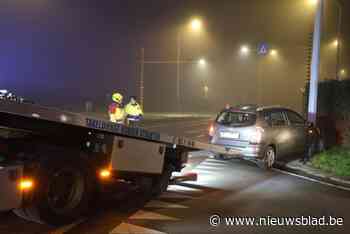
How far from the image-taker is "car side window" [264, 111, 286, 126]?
10.7 m

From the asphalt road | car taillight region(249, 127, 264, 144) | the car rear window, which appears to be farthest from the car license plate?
the asphalt road

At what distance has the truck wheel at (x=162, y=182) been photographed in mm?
7375

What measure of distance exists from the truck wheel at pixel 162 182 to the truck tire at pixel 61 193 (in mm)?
1509

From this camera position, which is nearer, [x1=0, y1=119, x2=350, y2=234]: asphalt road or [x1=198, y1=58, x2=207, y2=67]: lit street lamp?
[x1=0, y1=119, x2=350, y2=234]: asphalt road

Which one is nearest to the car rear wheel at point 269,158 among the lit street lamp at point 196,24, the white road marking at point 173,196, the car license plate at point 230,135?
the car license plate at point 230,135

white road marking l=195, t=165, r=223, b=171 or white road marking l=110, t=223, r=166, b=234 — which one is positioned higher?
white road marking l=110, t=223, r=166, b=234

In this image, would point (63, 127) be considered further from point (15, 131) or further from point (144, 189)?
point (144, 189)

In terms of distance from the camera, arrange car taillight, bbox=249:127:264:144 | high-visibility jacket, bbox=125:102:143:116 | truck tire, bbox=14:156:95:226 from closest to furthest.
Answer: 1. truck tire, bbox=14:156:95:226
2. car taillight, bbox=249:127:264:144
3. high-visibility jacket, bbox=125:102:143:116

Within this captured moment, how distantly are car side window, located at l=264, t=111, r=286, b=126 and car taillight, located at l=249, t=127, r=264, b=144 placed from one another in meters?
0.45

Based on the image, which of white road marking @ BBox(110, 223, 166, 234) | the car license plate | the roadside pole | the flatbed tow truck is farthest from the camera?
the roadside pole

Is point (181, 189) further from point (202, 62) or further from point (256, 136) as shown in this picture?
point (202, 62)

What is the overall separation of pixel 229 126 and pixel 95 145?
5.18 metres

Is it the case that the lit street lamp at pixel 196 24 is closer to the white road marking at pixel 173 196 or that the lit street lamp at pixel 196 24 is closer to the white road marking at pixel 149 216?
the white road marking at pixel 173 196

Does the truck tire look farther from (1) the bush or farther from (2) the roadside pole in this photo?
(2) the roadside pole
